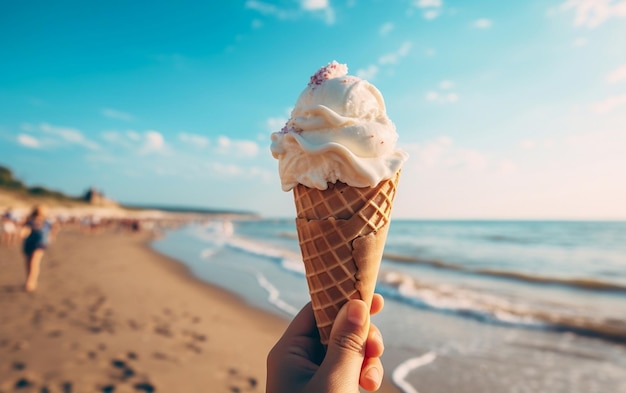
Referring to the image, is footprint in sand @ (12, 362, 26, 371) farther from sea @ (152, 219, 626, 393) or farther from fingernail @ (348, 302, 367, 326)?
fingernail @ (348, 302, 367, 326)

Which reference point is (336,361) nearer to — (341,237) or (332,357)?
(332,357)

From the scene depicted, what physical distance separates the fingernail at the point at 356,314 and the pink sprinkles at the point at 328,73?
1.39 metres

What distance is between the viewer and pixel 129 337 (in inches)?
209

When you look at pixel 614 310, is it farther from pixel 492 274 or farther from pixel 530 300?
pixel 492 274

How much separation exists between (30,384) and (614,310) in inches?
420

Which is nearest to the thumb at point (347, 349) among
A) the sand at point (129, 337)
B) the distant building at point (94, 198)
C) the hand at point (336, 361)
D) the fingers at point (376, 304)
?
the hand at point (336, 361)

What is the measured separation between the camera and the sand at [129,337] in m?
4.02

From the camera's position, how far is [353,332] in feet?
6.37

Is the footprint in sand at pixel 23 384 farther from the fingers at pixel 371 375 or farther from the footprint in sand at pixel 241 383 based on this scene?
the fingers at pixel 371 375

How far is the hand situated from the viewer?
1803 millimetres

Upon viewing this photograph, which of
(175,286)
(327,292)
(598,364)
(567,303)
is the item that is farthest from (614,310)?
(175,286)

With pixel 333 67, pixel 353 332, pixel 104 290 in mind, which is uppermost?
pixel 333 67

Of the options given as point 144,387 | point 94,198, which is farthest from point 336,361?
point 94,198

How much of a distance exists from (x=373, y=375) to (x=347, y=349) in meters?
0.29
